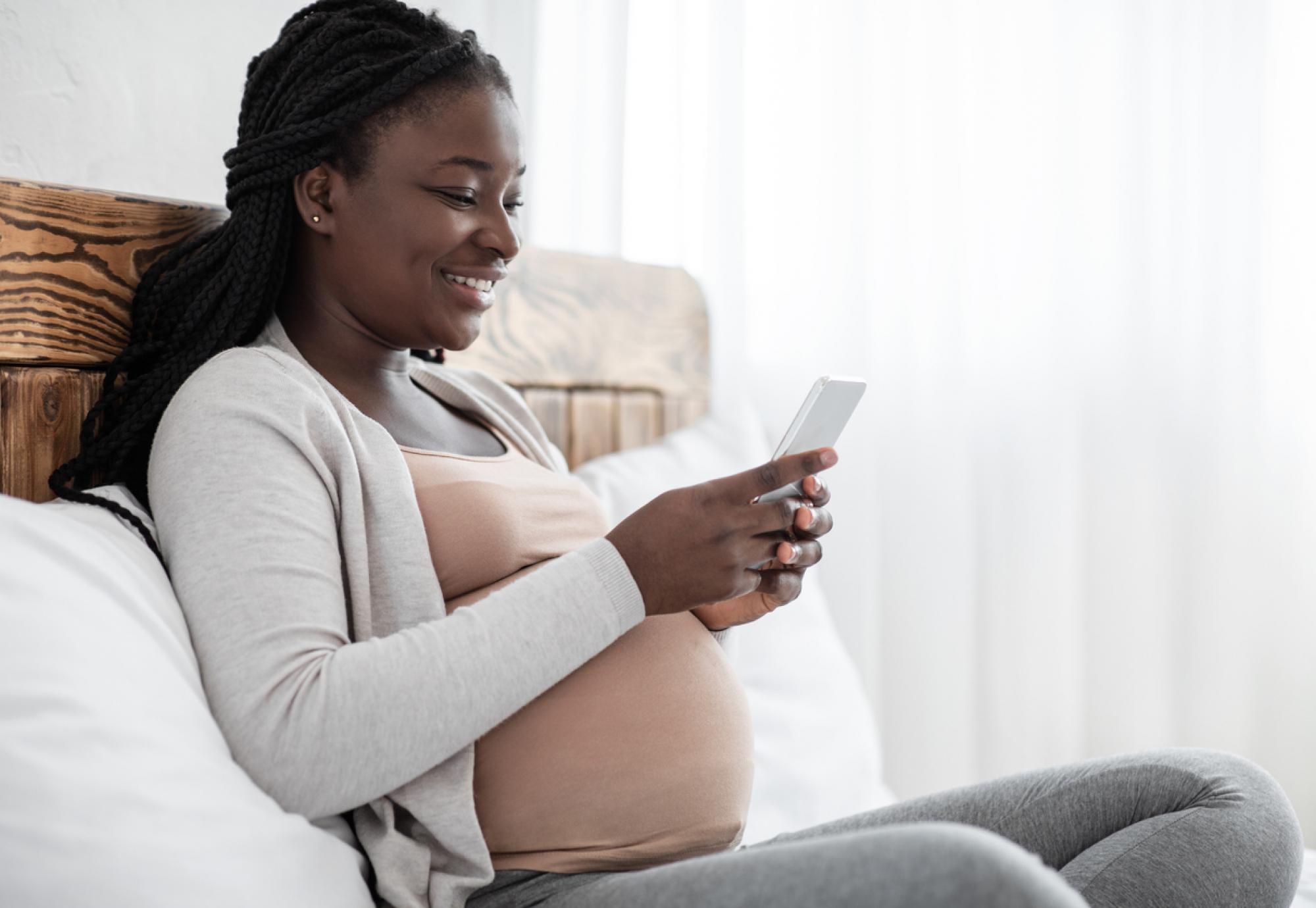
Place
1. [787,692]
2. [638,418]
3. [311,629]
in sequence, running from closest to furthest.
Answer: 1. [311,629]
2. [787,692]
3. [638,418]

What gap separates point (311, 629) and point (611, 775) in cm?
24

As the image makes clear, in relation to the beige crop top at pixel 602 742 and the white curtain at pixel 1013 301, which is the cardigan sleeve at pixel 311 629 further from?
the white curtain at pixel 1013 301

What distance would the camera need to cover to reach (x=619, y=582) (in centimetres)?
80

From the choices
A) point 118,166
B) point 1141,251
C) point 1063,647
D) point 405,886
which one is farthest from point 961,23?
point 405,886

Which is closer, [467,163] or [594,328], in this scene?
[467,163]

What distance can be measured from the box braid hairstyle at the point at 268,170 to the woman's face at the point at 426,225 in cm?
2

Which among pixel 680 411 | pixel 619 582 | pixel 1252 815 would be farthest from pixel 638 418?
pixel 1252 815

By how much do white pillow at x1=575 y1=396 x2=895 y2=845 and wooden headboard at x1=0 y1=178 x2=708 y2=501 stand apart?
14 centimetres

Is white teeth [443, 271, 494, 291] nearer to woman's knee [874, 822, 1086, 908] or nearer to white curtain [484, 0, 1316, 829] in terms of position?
woman's knee [874, 822, 1086, 908]

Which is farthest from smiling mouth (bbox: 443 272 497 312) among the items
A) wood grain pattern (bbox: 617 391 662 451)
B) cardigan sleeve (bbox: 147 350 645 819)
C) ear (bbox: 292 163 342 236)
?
wood grain pattern (bbox: 617 391 662 451)

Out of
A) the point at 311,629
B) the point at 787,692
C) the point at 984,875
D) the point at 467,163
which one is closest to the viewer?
the point at 984,875

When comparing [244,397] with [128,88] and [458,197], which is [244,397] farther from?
[128,88]

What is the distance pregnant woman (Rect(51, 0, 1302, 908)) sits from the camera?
2.36 ft

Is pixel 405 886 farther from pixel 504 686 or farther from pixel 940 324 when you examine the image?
pixel 940 324
